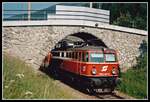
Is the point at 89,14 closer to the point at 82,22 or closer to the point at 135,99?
the point at 82,22

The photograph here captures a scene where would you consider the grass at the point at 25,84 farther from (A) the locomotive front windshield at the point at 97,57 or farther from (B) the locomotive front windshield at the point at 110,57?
(B) the locomotive front windshield at the point at 110,57

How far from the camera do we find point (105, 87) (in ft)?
69.2

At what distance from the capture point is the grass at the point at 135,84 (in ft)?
72.4

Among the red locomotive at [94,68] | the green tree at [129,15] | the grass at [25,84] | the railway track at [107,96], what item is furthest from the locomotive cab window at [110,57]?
the green tree at [129,15]

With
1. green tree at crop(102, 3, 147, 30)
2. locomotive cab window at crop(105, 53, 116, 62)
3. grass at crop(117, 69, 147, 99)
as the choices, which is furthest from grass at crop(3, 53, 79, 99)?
green tree at crop(102, 3, 147, 30)

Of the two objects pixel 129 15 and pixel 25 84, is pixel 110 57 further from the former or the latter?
pixel 129 15

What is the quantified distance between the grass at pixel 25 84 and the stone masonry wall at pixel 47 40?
113 centimetres

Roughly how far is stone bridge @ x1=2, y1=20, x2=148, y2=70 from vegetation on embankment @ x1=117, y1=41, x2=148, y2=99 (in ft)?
1.34

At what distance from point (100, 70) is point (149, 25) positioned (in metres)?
5.34

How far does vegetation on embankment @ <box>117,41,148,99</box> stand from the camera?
72.7ft

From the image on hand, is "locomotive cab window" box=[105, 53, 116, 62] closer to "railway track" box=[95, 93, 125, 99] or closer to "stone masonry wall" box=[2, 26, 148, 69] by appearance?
"railway track" box=[95, 93, 125, 99]

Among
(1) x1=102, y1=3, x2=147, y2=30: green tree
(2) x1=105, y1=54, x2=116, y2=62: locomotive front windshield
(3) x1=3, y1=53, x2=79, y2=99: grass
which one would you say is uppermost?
(1) x1=102, y1=3, x2=147, y2=30: green tree

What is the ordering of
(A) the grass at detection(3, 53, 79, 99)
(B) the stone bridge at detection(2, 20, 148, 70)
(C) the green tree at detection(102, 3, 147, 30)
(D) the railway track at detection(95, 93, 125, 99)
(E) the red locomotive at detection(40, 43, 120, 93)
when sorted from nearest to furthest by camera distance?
(A) the grass at detection(3, 53, 79, 99)
(D) the railway track at detection(95, 93, 125, 99)
(E) the red locomotive at detection(40, 43, 120, 93)
(B) the stone bridge at detection(2, 20, 148, 70)
(C) the green tree at detection(102, 3, 147, 30)

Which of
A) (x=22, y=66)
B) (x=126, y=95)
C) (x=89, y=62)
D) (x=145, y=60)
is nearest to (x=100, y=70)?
(x=89, y=62)
